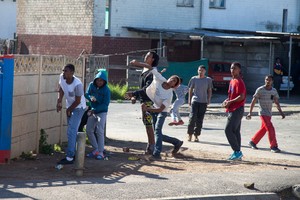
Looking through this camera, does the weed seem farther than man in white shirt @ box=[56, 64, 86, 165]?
Yes

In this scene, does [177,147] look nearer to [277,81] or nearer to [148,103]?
[148,103]

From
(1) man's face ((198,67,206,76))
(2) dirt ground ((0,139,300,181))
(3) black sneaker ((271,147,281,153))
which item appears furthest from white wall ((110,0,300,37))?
(2) dirt ground ((0,139,300,181))

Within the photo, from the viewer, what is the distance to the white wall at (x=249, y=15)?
137ft

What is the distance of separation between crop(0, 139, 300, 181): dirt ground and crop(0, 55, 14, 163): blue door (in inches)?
11.0

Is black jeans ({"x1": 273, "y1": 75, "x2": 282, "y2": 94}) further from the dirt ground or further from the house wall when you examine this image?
the house wall

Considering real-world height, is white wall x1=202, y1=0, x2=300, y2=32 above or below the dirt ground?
above

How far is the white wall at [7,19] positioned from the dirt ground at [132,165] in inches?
1631

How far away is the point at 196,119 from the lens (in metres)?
18.4

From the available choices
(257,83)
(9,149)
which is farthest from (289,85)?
Answer: (9,149)

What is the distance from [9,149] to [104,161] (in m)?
1.85

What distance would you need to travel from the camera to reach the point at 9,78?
484 inches

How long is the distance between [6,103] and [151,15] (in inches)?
1102

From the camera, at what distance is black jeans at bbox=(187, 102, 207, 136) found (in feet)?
60.1

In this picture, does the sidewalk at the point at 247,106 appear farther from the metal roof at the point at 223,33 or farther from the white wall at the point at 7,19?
the white wall at the point at 7,19
